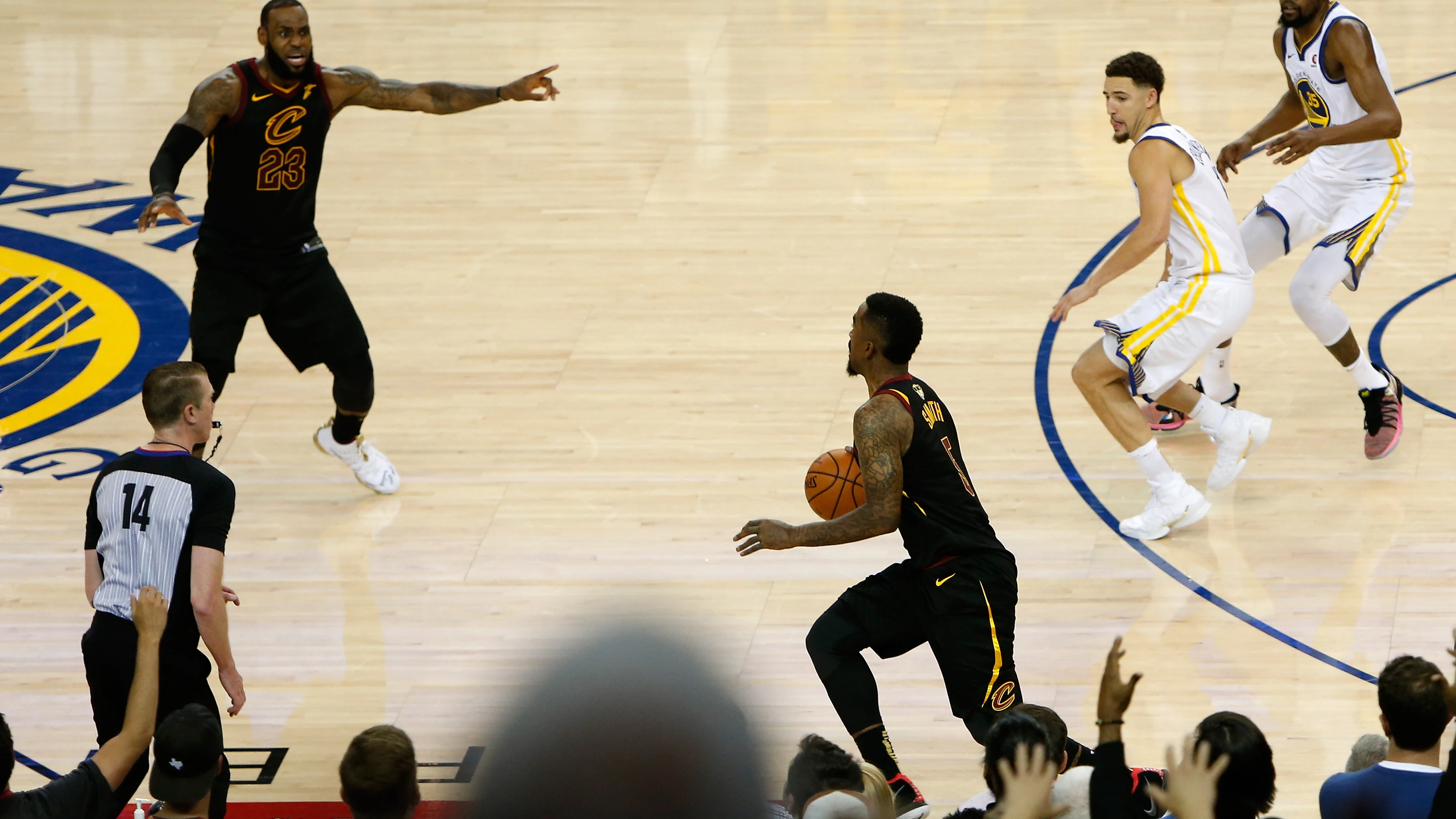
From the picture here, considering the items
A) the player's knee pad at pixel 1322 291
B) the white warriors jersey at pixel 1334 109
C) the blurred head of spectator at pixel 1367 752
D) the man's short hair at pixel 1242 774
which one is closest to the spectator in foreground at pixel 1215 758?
the man's short hair at pixel 1242 774

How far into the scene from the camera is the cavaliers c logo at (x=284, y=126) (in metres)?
6.55

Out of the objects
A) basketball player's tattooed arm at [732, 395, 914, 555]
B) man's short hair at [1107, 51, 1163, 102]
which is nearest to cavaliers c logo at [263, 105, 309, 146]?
basketball player's tattooed arm at [732, 395, 914, 555]

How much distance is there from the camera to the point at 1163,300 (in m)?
6.56

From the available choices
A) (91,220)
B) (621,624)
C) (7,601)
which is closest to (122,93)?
(91,220)

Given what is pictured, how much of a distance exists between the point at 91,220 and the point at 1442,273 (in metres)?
7.47

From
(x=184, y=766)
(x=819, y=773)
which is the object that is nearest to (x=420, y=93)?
(x=184, y=766)

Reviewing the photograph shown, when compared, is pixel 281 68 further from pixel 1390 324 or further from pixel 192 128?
pixel 1390 324

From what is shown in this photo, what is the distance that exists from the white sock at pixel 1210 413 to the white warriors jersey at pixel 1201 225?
57 centimetres

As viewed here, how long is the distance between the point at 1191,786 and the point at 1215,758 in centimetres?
26

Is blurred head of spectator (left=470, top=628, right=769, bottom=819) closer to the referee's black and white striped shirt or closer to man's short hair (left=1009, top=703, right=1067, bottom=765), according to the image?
man's short hair (left=1009, top=703, right=1067, bottom=765)

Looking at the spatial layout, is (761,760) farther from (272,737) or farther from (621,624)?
(272,737)

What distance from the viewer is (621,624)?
50.5 inches

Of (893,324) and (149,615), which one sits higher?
(893,324)

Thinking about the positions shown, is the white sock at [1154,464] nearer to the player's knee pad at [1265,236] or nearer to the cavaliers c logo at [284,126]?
the player's knee pad at [1265,236]
